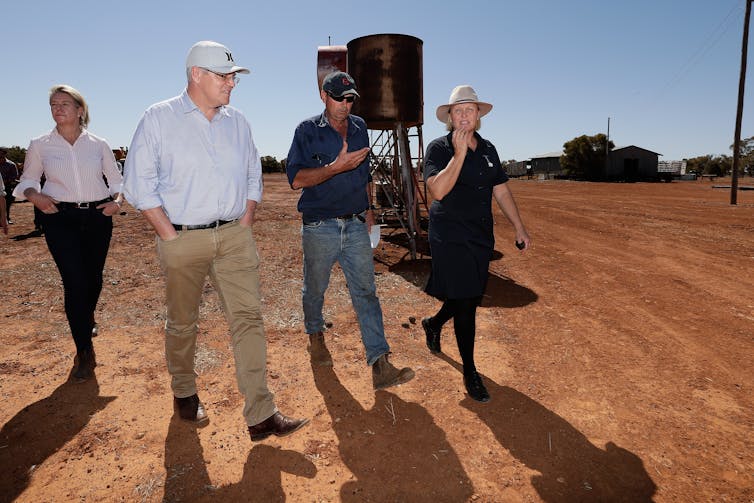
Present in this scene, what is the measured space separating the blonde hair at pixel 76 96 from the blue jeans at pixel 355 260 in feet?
7.58

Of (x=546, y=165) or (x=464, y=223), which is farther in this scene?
(x=546, y=165)

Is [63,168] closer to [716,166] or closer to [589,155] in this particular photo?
[589,155]

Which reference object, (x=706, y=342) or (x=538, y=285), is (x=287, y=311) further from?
(x=706, y=342)

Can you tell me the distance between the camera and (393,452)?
302 centimetres

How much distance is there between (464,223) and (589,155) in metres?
52.4

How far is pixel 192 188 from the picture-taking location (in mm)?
2852

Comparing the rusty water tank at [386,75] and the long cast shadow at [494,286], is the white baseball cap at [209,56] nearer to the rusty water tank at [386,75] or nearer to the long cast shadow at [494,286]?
the long cast shadow at [494,286]

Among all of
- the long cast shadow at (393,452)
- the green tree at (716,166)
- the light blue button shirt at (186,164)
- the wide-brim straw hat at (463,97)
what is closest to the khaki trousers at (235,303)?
the light blue button shirt at (186,164)

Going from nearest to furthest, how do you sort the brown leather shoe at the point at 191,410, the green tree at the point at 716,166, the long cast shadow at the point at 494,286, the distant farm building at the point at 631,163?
1. the brown leather shoe at the point at 191,410
2. the long cast shadow at the point at 494,286
3. the distant farm building at the point at 631,163
4. the green tree at the point at 716,166

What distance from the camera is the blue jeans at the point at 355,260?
392cm

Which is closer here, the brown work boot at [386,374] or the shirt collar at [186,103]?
the shirt collar at [186,103]

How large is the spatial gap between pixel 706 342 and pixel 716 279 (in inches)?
120

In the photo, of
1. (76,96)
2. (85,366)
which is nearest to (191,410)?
(85,366)

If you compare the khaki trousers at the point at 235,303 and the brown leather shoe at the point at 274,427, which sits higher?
the khaki trousers at the point at 235,303
